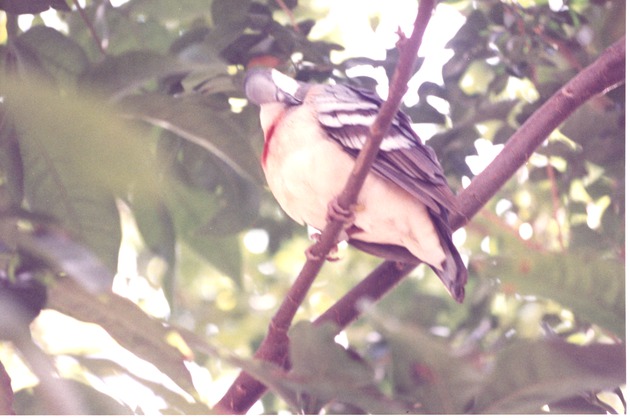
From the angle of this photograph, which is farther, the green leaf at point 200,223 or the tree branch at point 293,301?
the green leaf at point 200,223

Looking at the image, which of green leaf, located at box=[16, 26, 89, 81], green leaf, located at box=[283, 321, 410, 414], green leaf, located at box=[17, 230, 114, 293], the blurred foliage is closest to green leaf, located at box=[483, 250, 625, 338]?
the blurred foliage

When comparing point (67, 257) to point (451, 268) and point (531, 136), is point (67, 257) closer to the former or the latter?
point (451, 268)

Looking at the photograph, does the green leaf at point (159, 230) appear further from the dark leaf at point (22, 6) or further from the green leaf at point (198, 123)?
the dark leaf at point (22, 6)

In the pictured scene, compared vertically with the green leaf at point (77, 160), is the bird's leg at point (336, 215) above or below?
below

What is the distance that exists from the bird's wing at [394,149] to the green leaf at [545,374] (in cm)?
35

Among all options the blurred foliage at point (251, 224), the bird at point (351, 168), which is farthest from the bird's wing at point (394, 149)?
the blurred foliage at point (251, 224)

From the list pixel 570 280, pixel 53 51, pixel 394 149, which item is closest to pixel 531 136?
pixel 394 149

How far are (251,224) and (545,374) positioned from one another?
1.93 ft

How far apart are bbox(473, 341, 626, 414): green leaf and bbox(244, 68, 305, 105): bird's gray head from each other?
0.53m

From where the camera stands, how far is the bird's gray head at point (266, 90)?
106 centimetres

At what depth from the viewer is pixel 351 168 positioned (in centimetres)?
98

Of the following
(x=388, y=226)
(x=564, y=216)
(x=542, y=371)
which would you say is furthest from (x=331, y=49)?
(x=542, y=371)

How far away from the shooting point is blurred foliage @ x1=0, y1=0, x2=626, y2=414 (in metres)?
0.68

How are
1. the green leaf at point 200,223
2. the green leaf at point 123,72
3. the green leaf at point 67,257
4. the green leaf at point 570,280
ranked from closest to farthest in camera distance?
the green leaf at point 570,280, the green leaf at point 67,257, the green leaf at point 123,72, the green leaf at point 200,223
